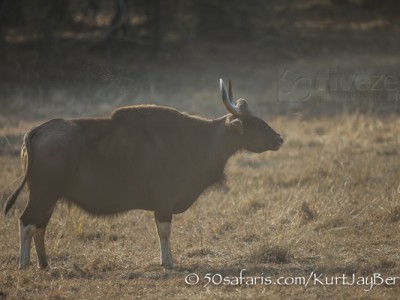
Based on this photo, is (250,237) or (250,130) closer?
(250,130)

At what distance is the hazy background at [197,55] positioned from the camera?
1891cm

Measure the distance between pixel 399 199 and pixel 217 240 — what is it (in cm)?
243

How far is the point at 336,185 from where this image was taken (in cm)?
1183

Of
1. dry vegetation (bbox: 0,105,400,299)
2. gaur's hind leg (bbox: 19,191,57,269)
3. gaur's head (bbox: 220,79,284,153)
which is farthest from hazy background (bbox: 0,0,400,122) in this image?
gaur's hind leg (bbox: 19,191,57,269)

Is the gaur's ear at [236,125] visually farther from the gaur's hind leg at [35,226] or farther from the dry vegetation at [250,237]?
the gaur's hind leg at [35,226]

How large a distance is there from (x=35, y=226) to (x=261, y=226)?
3.03m

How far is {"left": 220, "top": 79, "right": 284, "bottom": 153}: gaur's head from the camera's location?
9.16 metres

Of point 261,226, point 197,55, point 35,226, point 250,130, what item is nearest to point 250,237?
point 261,226

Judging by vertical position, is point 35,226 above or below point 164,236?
above

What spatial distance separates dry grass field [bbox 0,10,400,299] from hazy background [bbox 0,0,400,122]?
0.21m

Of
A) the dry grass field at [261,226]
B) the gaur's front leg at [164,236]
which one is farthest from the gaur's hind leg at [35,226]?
the gaur's front leg at [164,236]

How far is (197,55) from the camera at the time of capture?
82.8ft

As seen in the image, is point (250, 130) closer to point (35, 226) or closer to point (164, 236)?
point (164, 236)

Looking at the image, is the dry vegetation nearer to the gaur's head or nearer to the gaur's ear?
the gaur's head
